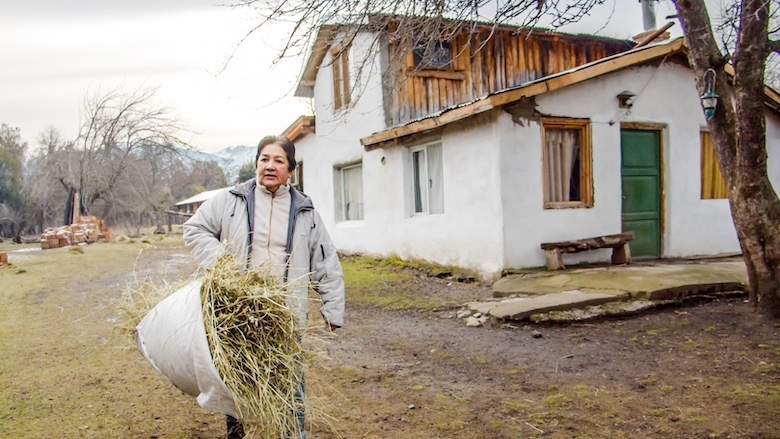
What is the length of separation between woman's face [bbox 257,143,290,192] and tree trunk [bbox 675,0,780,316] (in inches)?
168

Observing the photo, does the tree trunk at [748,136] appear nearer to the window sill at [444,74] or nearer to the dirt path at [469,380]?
the dirt path at [469,380]

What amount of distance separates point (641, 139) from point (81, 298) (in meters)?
8.85

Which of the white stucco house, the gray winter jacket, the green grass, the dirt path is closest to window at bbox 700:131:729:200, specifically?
the white stucco house

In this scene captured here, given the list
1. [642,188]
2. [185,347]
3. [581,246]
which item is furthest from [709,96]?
[185,347]

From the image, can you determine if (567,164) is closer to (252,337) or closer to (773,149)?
(773,149)

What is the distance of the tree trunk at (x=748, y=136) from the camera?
193 inches

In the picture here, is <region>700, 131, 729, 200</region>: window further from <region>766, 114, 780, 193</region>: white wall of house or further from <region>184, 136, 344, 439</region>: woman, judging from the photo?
<region>184, 136, 344, 439</region>: woman

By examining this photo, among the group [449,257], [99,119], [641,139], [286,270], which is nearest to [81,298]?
[449,257]

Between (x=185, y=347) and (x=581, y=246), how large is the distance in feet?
21.3

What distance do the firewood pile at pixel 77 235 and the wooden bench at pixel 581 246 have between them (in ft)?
61.1

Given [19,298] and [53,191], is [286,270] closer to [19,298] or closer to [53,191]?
[19,298]

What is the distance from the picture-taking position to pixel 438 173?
953cm

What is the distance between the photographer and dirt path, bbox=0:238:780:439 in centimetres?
319

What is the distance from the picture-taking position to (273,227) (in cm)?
282
